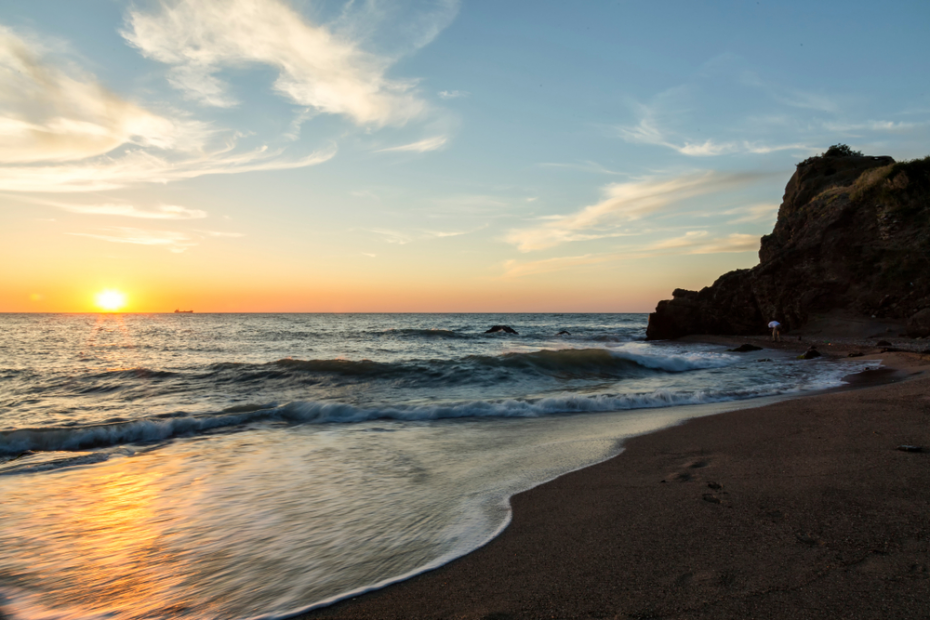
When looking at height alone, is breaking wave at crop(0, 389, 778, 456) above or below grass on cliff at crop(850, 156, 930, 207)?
below

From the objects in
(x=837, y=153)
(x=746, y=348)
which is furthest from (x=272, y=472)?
(x=837, y=153)

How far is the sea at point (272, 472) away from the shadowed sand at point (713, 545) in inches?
12.5

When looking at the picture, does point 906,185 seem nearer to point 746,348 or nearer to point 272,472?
point 746,348

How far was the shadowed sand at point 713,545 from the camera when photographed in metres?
2.08

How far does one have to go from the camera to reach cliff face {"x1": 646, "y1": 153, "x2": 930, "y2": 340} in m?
21.1

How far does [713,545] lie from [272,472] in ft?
14.2

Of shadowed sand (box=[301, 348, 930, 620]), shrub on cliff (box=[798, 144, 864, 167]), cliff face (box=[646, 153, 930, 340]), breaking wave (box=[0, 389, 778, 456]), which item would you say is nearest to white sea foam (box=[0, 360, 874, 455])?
breaking wave (box=[0, 389, 778, 456])

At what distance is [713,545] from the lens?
8.75 ft

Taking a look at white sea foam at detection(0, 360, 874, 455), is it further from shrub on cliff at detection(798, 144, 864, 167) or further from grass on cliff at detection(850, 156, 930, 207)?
shrub on cliff at detection(798, 144, 864, 167)

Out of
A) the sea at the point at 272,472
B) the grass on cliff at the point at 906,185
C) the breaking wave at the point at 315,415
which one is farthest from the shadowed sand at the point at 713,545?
the grass on cliff at the point at 906,185

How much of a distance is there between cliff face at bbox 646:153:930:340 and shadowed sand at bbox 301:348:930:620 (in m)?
19.1

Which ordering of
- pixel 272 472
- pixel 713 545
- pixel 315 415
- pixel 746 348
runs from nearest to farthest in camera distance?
1. pixel 713 545
2. pixel 272 472
3. pixel 315 415
4. pixel 746 348

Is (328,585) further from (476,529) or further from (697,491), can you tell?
(697,491)

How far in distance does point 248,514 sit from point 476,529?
6.39 feet
